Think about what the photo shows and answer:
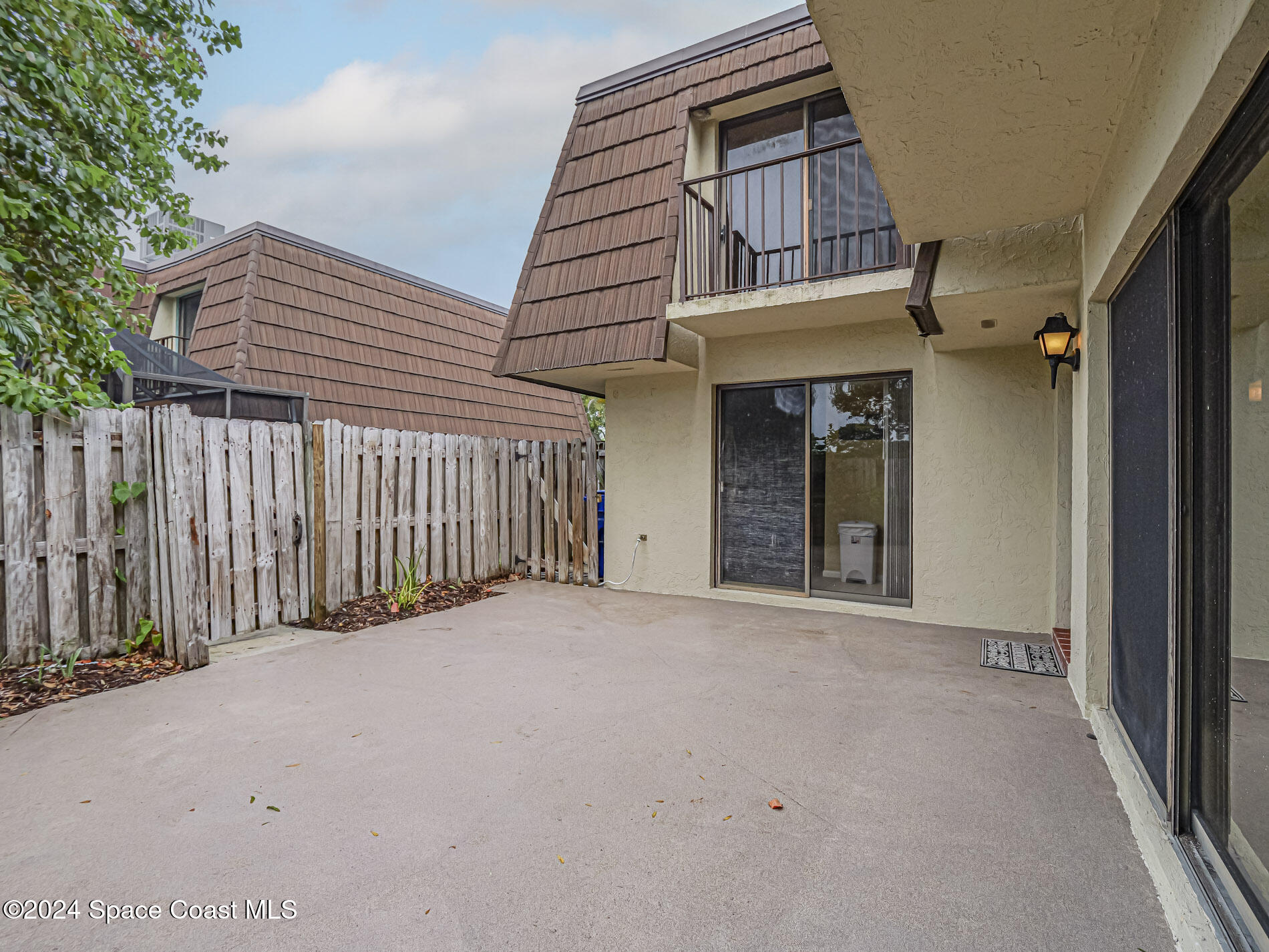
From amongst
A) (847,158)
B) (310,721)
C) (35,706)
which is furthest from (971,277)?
(35,706)

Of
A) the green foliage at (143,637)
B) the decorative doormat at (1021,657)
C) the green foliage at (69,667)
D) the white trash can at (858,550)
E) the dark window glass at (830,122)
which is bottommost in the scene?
the decorative doormat at (1021,657)

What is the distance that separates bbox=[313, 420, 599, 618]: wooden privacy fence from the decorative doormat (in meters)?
4.07

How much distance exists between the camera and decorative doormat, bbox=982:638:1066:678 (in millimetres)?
4104

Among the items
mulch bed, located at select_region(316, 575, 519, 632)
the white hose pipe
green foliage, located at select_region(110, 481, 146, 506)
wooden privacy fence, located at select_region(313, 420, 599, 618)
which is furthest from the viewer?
the white hose pipe

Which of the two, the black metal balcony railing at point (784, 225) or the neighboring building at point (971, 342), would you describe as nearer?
the neighboring building at point (971, 342)

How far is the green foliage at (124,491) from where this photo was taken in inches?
159

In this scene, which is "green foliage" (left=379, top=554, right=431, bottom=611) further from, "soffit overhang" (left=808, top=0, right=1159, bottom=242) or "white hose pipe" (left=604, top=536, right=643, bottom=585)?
"soffit overhang" (left=808, top=0, right=1159, bottom=242)

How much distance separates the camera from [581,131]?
7359mm

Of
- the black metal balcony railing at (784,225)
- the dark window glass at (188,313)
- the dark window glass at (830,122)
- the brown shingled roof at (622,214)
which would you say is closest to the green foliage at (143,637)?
the brown shingled roof at (622,214)

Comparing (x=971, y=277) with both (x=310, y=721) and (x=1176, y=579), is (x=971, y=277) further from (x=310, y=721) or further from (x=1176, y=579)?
(x=310, y=721)

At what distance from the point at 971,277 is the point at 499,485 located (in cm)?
528

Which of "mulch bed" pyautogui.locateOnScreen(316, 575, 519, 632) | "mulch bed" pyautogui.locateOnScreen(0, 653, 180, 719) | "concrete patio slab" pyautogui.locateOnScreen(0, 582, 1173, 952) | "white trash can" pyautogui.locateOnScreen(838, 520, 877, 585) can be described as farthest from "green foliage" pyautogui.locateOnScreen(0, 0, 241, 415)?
"white trash can" pyautogui.locateOnScreen(838, 520, 877, 585)

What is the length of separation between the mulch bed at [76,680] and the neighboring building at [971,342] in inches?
161

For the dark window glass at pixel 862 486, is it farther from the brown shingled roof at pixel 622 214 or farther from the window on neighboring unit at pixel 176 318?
the window on neighboring unit at pixel 176 318
